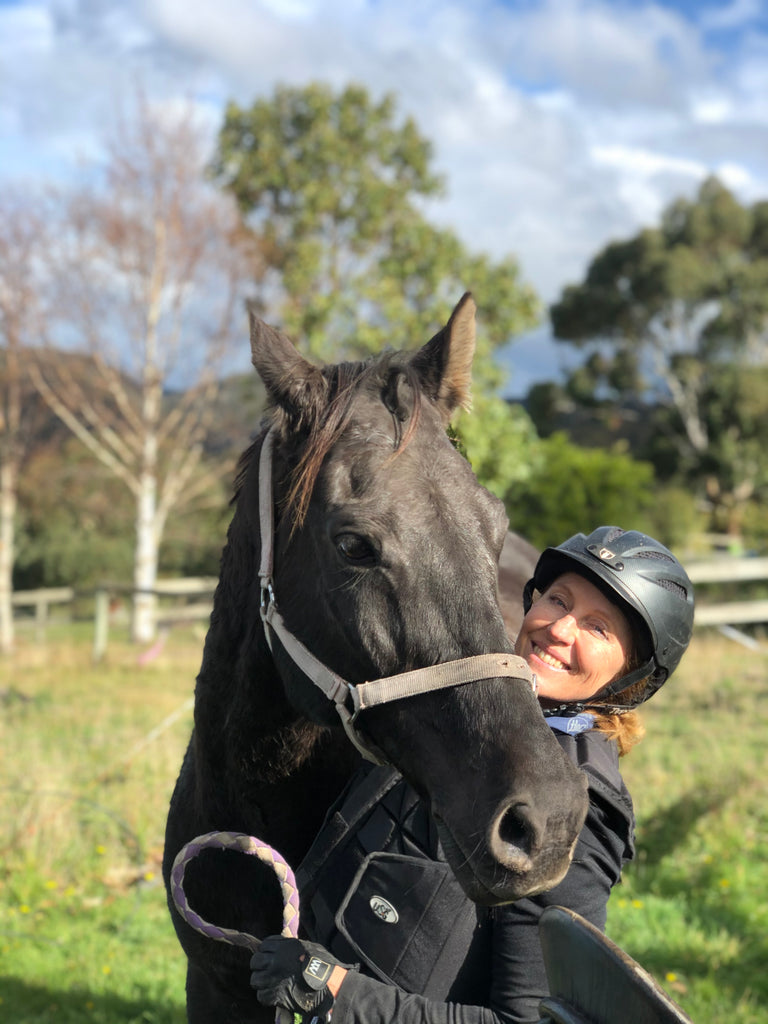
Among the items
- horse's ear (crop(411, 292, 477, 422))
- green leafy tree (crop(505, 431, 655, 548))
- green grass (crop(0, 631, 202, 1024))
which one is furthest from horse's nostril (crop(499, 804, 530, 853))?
green leafy tree (crop(505, 431, 655, 548))

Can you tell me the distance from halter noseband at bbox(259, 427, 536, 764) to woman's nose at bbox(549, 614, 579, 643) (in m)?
0.27

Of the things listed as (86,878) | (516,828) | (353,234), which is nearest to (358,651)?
(516,828)

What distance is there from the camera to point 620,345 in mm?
33938

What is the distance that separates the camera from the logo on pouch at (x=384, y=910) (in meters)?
1.67

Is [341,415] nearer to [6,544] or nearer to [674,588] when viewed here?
[674,588]

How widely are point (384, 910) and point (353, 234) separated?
636 inches

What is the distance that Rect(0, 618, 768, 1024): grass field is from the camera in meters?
3.81

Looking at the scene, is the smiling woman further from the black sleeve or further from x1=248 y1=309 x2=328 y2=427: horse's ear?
x1=248 y1=309 x2=328 y2=427: horse's ear

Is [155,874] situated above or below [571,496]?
below

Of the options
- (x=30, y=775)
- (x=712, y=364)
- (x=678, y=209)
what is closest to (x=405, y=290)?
(x=30, y=775)

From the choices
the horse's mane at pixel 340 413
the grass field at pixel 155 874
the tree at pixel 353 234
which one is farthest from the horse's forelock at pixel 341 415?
the tree at pixel 353 234

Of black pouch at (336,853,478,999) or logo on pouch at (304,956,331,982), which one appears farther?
black pouch at (336,853,478,999)

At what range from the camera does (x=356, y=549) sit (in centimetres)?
169

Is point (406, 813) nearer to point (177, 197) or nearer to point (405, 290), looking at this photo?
point (405, 290)
